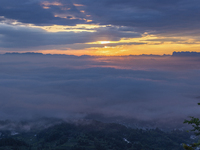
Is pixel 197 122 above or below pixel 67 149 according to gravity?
above

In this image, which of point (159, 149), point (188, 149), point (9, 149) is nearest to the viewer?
Answer: point (188, 149)

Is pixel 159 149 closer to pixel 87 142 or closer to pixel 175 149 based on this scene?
pixel 175 149

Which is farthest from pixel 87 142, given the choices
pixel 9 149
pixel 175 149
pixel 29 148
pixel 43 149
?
pixel 175 149

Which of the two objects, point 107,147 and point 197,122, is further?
point 107,147

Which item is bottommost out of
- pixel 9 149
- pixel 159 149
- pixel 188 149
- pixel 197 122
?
pixel 159 149

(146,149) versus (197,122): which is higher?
(197,122)

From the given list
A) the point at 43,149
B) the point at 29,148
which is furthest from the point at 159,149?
the point at 29,148

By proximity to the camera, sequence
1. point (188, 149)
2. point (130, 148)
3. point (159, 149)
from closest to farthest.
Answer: point (188, 149)
point (130, 148)
point (159, 149)

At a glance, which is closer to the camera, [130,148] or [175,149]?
[130,148]

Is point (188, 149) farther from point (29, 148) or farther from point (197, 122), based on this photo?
point (29, 148)
